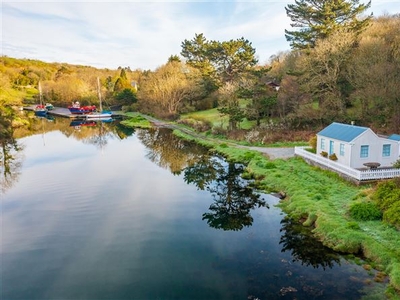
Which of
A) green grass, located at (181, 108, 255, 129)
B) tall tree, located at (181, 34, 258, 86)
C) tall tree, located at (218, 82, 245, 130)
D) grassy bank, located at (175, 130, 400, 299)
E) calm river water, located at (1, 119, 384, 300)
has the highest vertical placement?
tall tree, located at (181, 34, 258, 86)

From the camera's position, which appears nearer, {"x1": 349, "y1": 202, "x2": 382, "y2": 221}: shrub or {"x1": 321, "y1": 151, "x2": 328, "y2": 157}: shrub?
{"x1": 349, "y1": 202, "x2": 382, "y2": 221}: shrub

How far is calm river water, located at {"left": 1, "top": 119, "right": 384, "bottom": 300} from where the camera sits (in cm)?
988

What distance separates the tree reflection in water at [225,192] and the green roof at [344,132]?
6.55 metres

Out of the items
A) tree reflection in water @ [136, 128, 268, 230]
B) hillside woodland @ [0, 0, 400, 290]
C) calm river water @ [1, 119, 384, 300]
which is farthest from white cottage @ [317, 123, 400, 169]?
tree reflection in water @ [136, 128, 268, 230]

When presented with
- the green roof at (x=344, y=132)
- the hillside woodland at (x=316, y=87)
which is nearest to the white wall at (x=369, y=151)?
the green roof at (x=344, y=132)

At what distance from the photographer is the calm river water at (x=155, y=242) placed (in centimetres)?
988

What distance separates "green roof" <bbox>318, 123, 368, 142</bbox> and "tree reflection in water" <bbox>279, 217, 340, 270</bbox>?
824 centimetres

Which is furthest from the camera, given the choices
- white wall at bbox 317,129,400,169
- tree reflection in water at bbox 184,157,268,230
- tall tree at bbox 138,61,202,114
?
tall tree at bbox 138,61,202,114

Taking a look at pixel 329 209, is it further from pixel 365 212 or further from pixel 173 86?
pixel 173 86

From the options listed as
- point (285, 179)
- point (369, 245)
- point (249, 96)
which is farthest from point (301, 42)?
point (369, 245)

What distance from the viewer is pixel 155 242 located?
42.2ft

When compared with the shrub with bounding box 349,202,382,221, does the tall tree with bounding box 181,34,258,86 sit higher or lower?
higher

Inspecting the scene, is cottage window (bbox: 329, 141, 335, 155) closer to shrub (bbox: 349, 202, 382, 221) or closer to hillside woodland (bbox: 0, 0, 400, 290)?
hillside woodland (bbox: 0, 0, 400, 290)

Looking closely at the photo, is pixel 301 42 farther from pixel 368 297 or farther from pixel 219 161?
pixel 368 297
